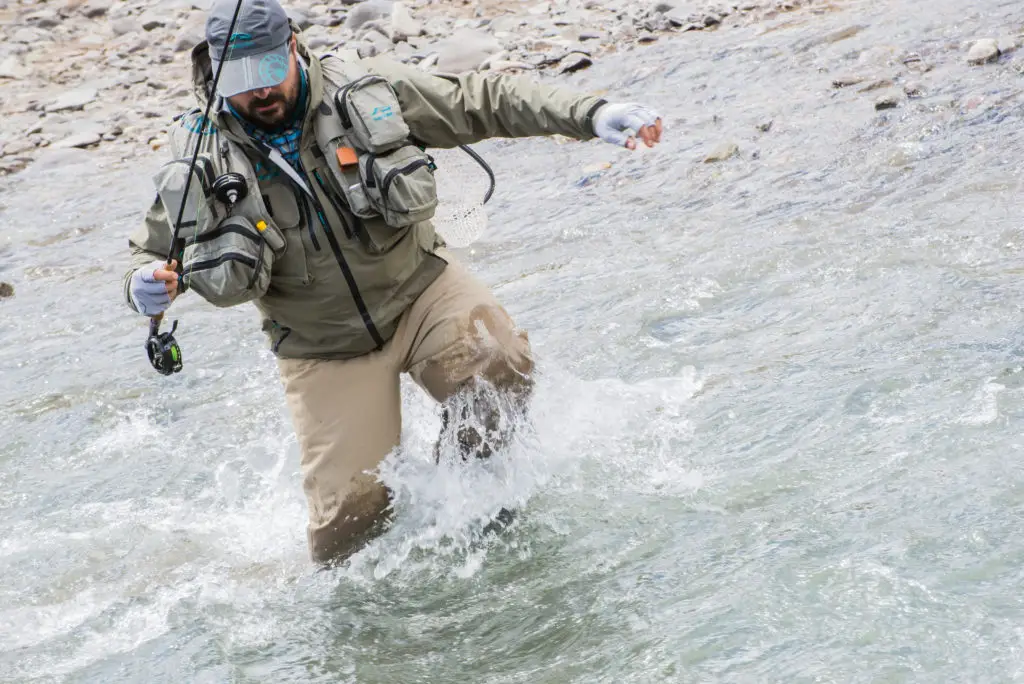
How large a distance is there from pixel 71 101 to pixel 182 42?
2407mm

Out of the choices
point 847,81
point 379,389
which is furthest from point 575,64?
point 379,389

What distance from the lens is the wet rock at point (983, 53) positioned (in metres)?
10.8

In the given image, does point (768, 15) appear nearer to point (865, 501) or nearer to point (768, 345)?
point (768, 345)

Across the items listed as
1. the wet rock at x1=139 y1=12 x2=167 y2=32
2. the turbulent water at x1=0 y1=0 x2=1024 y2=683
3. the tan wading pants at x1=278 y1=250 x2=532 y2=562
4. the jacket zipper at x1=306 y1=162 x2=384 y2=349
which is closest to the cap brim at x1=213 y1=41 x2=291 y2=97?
the jacket zipper at x1=306 y1=162 x2=384 y2=349

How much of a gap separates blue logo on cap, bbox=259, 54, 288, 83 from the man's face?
1.0 inches

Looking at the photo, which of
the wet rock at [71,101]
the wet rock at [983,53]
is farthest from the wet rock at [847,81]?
the wet rock at [71,101]

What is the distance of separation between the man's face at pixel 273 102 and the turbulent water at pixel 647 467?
1539mm

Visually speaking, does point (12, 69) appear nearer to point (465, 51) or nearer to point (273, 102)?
point (465, 51)

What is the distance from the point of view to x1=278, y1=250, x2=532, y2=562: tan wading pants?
5.05 metres

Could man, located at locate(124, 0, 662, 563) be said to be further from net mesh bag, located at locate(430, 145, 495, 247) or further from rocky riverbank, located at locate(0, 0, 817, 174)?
rocky riverbank, located at locate(0, 0, 817, 174)

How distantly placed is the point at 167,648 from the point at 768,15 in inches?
473

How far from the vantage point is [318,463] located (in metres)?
5.17

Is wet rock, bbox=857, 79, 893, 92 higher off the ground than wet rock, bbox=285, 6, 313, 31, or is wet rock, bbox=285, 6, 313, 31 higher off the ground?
wet rock, bbox=857, 79, 893, 92

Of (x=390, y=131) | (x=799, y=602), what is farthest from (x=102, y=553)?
(x=799, y=602)
